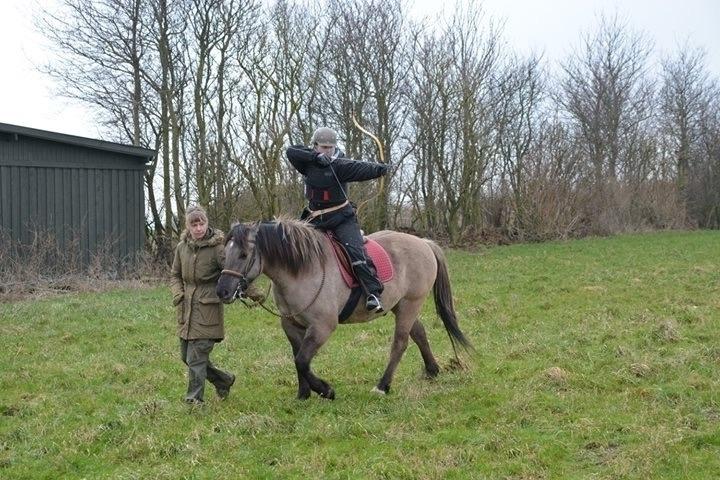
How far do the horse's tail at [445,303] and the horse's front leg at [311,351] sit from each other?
1.79m

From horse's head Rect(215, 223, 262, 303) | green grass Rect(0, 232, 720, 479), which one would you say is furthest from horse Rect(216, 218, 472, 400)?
green grass Rect(0, 232, 720, 479)

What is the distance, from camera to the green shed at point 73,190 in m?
16.9

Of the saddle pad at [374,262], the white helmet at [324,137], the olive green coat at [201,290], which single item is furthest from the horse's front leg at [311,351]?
the white helmet at [324,137]

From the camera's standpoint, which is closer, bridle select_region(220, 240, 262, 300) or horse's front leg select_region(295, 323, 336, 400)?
bridle select_region(220, 240, 262, 300)

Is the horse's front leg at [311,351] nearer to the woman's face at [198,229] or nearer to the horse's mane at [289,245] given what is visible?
the horse's mane at [289,245]

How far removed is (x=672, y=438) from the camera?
5070mm

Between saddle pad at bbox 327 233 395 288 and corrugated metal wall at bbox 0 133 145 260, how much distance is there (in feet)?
40.9

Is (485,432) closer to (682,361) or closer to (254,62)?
(682,361)

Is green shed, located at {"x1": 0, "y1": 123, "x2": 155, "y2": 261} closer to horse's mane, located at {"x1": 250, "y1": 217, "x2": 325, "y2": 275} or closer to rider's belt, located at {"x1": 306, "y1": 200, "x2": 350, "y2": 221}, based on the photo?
rider's belt, located at {"x1": 306, "y1": 200, "x2": 350, "y2": 221}

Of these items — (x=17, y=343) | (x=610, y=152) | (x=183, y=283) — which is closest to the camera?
(x=183, y=283)

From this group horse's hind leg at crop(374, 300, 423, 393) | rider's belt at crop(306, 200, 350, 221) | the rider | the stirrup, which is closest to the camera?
the rider

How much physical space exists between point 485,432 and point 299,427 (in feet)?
4.89

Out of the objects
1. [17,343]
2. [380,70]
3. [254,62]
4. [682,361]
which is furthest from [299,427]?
[380,70]

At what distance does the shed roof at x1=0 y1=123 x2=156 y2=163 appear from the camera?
54.0 ft
